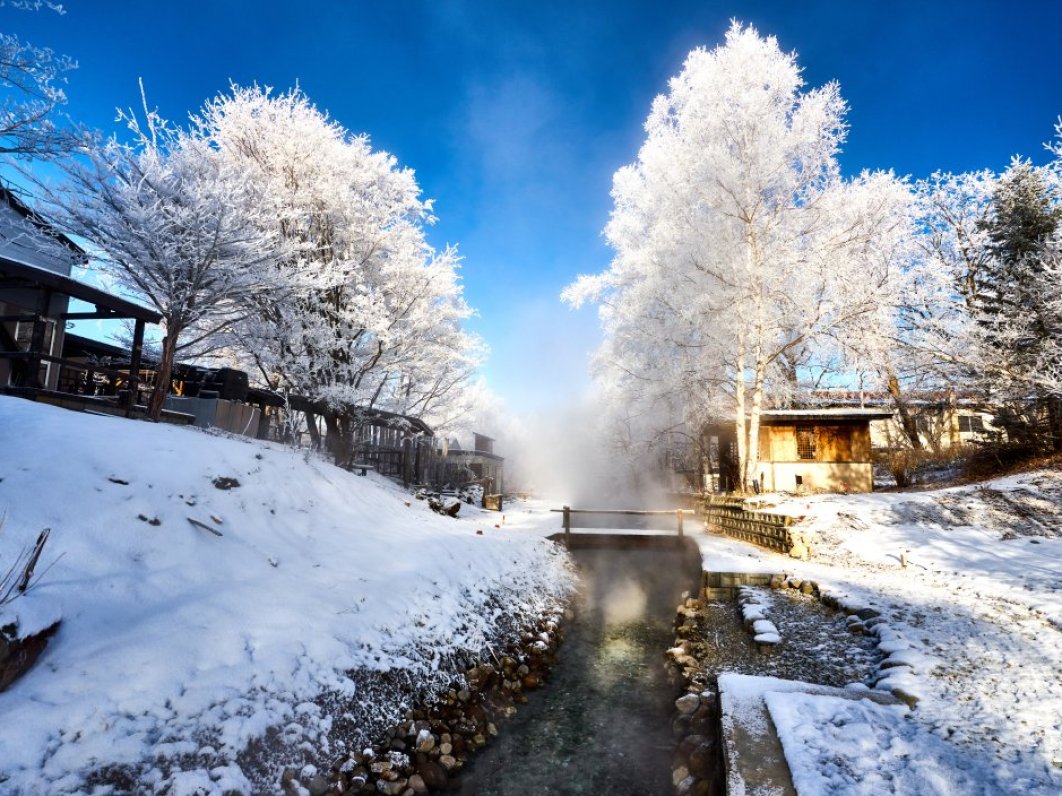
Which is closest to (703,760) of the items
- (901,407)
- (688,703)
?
(688,703)

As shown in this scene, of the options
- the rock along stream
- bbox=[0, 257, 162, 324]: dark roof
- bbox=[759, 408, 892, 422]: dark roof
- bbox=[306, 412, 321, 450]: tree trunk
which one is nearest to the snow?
the rock along stream

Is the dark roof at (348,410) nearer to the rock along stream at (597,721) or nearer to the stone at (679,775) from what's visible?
the rock along stream at (597,721)

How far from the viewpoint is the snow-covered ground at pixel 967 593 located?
165 inches

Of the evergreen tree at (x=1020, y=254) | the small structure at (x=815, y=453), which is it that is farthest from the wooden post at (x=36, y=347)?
the evergreen tree at (x=1020, y=254)

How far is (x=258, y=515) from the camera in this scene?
8203mm

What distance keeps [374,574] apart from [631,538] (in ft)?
36.2

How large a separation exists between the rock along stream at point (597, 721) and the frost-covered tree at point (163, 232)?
11.1 metres

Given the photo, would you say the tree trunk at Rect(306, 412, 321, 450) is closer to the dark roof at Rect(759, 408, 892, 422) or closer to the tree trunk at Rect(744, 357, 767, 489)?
the tree trunk at Rect(744, 357, 767, 489)

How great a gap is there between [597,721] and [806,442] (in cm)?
2059

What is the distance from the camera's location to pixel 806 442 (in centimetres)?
2331

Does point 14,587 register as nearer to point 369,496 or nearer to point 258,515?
point 258,515

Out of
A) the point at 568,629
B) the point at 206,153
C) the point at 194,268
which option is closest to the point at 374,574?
the point at 568,629

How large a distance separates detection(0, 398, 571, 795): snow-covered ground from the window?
731 inches

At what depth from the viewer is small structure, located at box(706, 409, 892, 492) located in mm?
22656
